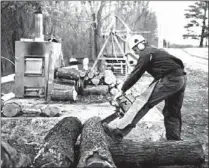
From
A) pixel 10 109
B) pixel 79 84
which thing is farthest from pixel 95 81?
pixel 10 109

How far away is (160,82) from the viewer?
432cm

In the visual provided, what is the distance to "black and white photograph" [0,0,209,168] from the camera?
3.74m

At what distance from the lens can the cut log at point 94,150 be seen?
9.00 ft

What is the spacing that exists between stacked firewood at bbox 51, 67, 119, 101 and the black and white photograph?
0.10 ft

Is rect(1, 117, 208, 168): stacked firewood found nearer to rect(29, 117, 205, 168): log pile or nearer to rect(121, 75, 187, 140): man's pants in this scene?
rect(29, 117, 205, 168): log pile

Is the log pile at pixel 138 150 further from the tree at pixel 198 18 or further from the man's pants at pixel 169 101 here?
the tree at pixel 198 18

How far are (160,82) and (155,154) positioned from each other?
1.07 metres

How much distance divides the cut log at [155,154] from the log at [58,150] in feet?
2.09

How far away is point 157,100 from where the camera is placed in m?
4.28

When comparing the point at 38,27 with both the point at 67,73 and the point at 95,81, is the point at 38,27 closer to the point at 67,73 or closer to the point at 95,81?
the point at 67,73

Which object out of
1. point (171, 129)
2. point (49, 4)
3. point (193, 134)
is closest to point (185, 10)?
point (49, 4)

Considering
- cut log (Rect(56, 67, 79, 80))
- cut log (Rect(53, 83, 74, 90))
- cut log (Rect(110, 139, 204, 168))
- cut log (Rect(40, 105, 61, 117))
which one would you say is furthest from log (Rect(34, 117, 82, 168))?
cut log (Rect(56, 67, 79, 80))

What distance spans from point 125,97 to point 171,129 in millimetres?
870

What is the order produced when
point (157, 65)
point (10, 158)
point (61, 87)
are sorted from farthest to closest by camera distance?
point (61, 87) < point (157, 65) < point (10, 158)
